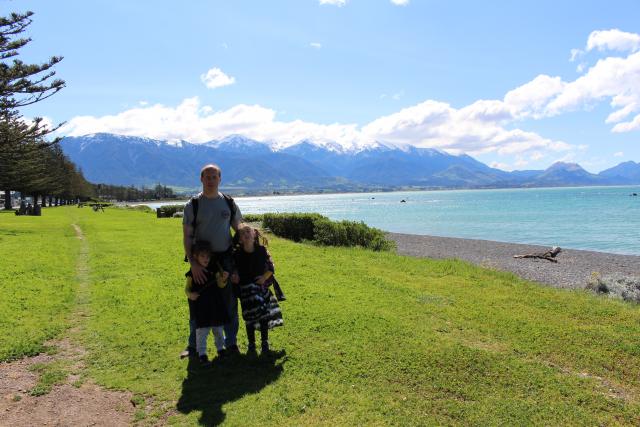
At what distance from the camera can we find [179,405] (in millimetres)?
5195

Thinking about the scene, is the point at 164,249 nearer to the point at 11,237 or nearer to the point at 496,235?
the point at 11,237

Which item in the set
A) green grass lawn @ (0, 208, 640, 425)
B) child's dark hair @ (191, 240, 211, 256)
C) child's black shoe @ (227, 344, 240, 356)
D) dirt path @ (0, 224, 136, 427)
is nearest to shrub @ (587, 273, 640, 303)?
green grass lawn @ (0, 208, 640, 425)

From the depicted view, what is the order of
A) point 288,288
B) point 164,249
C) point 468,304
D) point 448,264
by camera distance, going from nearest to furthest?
point 468,304
point 288,288
point 448,264
point 164,249

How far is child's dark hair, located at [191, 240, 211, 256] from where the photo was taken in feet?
19.3

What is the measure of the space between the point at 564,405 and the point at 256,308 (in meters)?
3.87

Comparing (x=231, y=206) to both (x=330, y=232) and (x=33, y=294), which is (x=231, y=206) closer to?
(x=33, y=294)

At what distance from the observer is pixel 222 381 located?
5.76 m

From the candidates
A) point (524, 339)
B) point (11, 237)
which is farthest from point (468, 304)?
point (11, 237)

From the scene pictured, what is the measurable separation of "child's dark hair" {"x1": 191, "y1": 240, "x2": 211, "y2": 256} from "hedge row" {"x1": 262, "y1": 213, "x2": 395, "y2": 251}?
590 inches

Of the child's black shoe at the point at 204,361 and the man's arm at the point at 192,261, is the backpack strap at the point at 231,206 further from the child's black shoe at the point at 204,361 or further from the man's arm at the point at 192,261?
the child's black shoe at the point at 204,361

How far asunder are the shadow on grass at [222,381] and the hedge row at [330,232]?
1449 centimetres

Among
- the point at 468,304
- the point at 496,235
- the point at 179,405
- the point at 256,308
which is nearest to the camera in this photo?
the point at 179,405

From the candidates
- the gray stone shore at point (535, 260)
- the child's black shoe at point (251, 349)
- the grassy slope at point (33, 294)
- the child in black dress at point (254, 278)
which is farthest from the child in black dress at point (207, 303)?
the gray stone shore at point (535, 260)

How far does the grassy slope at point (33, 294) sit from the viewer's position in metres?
7.12
